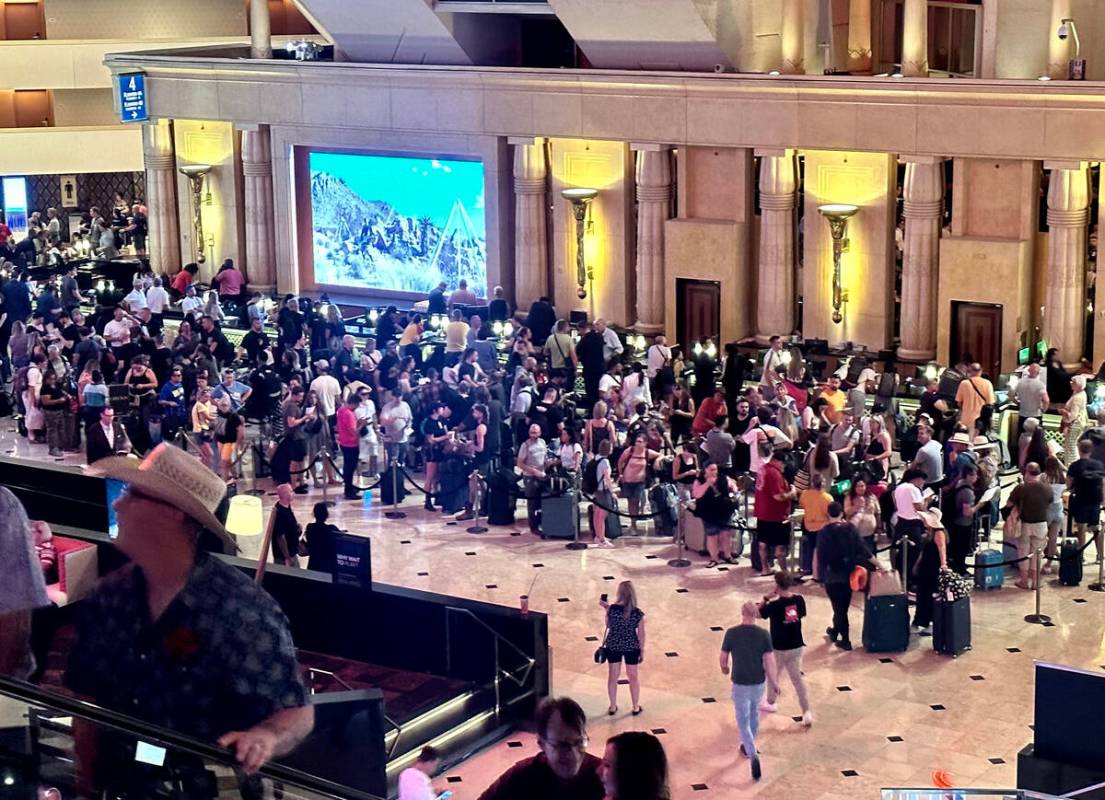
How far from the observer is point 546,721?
542 centimetres

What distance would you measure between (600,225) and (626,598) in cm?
1384

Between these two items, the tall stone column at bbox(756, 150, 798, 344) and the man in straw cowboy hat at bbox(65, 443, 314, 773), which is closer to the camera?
the man in straw cowboy hat at bbox(65, 443, 314, 773)

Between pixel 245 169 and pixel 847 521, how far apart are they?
17.3 meters

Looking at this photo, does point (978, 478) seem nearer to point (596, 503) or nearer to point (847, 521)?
point (847, 521)

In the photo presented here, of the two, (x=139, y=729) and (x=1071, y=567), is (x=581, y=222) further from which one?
(x=139, y=729)

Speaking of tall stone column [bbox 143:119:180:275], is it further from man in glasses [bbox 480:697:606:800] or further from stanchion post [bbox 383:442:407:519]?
man in glasses [bbox 480:697:606:800]

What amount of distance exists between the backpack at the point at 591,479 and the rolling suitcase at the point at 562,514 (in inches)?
6.3

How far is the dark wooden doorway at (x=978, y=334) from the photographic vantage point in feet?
73.0

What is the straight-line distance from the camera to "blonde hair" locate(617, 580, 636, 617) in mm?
12305

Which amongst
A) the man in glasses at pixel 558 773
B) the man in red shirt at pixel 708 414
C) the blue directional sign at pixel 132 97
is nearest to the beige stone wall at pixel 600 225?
the man in red shirt at pixel 708 414

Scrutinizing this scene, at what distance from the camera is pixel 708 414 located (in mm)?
18344

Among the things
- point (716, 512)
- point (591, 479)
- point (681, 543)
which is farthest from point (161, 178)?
point (716, 512)

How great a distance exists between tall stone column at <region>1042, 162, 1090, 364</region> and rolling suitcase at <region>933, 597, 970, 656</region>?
8.54 meters

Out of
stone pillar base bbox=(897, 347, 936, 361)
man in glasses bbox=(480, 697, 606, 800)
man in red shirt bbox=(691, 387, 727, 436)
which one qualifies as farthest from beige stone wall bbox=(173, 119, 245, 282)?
man in glasses bbox=(480, 697, 606, 800)
